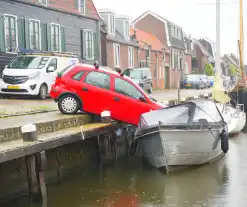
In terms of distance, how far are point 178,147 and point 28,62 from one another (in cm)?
1113

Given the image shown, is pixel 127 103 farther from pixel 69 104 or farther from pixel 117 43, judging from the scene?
pixel 117 43

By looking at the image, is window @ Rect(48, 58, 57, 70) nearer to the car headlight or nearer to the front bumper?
the car headlight

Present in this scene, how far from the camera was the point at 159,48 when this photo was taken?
49.7 m

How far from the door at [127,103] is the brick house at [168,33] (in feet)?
127

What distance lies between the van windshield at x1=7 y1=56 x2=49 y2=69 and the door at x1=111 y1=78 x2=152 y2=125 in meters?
8.16

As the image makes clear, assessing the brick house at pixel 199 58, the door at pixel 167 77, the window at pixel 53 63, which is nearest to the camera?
the window at pixel 53 63

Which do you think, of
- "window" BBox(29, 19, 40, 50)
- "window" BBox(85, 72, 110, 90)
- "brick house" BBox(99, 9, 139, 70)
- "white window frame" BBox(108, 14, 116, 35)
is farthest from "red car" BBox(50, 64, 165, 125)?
"white window frame" BBox(108, 14, 116, 35)

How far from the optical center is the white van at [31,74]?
20859 millimetres

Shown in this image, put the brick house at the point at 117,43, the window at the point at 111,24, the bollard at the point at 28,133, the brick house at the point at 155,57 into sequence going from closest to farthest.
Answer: the bollard at the point at 28,133 → the brick house at the point at 117,43 → the window at the point at 111,24 → the brick house at the point at 155,57

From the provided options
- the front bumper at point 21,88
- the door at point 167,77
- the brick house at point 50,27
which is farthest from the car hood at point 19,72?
the door at point 167,77

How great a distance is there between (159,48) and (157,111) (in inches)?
1428

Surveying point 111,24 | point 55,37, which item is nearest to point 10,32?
point 55,37

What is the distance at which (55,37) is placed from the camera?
93.0ft

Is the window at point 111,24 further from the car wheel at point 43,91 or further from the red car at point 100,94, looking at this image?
the red car at point 100,94
